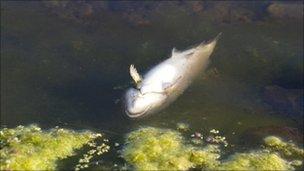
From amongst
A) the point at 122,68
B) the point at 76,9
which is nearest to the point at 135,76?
the point at 122,68

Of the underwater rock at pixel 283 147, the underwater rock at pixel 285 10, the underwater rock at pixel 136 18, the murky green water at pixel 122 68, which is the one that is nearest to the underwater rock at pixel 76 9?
the murky green water at pixel 122 68

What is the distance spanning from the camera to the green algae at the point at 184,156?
7.64 m

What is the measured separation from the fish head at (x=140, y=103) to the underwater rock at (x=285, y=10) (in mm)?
4900

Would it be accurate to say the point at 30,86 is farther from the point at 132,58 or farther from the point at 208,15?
the point at 208,15

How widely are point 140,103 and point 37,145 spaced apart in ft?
6.37

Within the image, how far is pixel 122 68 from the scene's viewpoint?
1013cm

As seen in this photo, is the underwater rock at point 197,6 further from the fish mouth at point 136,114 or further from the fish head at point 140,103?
the fish mouth at point 136,114

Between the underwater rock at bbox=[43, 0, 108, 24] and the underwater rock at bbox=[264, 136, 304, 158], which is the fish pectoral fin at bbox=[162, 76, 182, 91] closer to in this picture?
the underwater rock at bbox=[264, 136, 304, 158]

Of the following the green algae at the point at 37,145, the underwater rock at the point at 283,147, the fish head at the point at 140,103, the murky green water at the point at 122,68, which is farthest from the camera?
the murky green water at the point at 122,68

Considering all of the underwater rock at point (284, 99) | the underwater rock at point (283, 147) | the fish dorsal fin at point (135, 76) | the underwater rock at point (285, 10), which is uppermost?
the underwater rock at point (285, 10)

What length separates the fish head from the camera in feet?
28.4

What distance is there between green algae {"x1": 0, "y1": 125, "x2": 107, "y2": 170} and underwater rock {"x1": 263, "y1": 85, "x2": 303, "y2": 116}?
358cm

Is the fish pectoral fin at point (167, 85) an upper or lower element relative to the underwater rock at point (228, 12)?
lower

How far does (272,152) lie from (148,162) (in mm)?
2136
